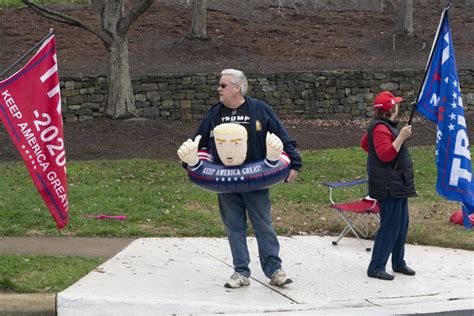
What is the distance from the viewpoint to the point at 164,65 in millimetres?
19625

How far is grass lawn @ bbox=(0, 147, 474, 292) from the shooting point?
8797mm

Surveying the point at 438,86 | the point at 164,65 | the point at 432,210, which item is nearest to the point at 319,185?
the point at 432,210

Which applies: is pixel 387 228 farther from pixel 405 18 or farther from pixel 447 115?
pixel 405 18

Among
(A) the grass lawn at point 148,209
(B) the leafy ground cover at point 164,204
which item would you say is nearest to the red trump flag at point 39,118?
(A) the grass lawn at point 148,209

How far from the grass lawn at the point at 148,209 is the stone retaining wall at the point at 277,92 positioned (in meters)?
3.43

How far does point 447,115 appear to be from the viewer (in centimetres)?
889

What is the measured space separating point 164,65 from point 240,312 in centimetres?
1253

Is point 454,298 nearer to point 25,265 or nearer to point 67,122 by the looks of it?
point 25,265

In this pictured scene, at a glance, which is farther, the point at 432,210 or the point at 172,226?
the point at 432,210

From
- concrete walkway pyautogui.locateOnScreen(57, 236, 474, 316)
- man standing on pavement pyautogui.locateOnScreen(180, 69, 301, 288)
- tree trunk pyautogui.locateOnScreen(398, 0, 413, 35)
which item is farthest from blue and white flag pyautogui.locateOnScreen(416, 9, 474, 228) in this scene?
tree trunk pyautogui.locateOnScreen(398, 0, 413, 35)

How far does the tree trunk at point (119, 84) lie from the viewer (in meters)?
16.3

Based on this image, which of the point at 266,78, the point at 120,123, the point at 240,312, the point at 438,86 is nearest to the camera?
the point at 240,312

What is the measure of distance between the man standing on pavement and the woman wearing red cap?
30.5 inches

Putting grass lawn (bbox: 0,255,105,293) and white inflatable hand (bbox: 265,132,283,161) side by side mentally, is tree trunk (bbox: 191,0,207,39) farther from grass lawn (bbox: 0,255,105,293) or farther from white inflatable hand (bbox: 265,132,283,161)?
white inflatable hand (bbox: 265,132,283,161)
